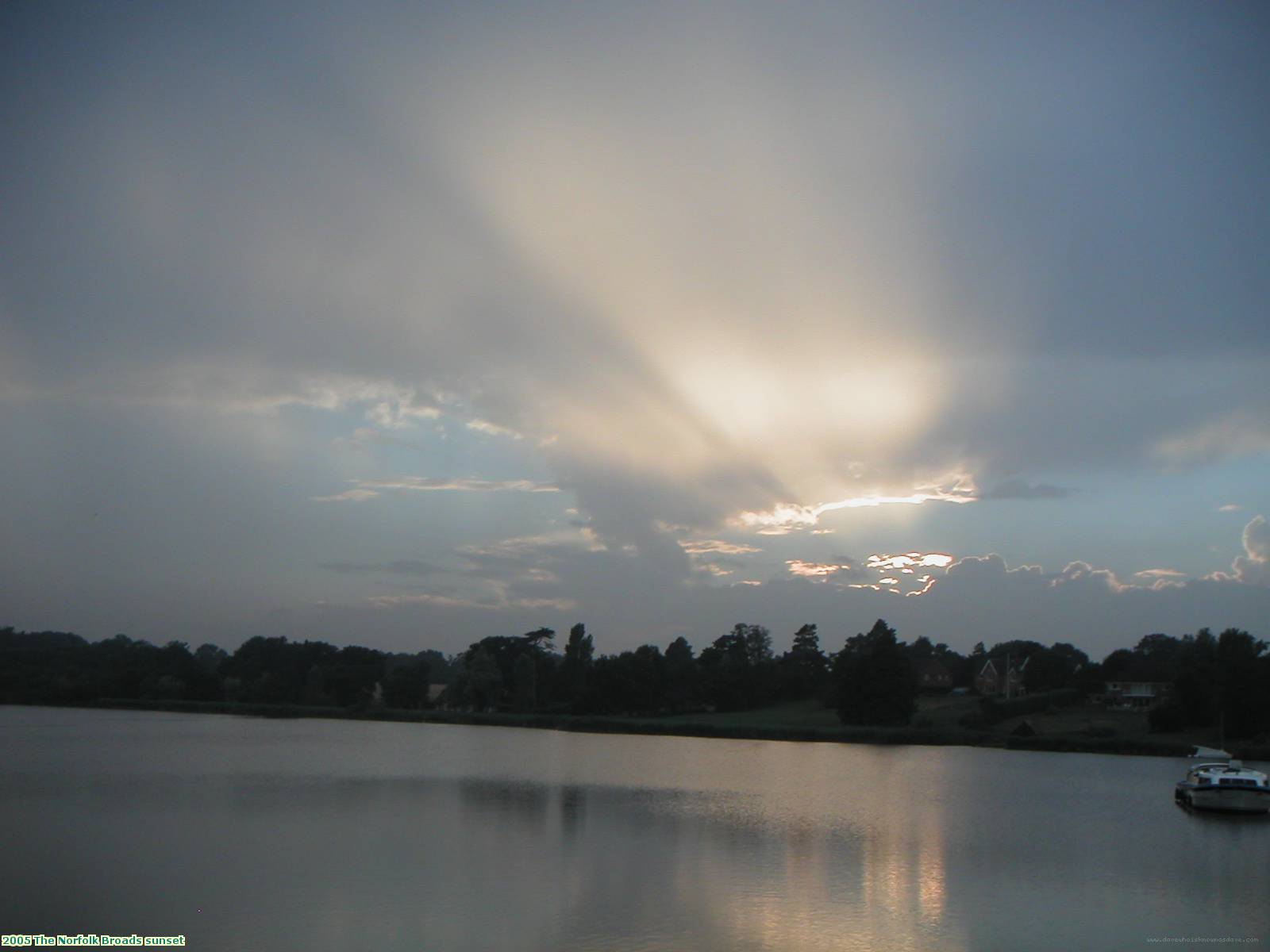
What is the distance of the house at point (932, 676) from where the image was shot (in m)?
97.3

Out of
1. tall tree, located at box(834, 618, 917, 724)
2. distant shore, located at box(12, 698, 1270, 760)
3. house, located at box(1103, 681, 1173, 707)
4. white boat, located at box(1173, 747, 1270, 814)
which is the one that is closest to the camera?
white boat, located at box(1173, 747, 1270, 814)

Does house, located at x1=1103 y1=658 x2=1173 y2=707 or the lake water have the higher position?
house, located at x1=1103 y1=658 x2=1173 y2=707

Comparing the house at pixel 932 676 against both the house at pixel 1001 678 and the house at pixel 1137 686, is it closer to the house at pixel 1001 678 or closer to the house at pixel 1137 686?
the house at pixel 1001 678

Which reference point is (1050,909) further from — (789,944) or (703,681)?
(703,681)

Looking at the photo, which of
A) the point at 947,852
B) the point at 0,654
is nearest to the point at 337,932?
the point at 947,852

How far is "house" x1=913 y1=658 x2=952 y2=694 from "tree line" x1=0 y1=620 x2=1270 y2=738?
23 centimetres

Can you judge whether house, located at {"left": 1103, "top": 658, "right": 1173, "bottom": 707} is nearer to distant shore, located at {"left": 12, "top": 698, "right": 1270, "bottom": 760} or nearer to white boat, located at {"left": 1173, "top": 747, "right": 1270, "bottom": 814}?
distant shore, located at {"left": 12, "top": 698, "right": 1270, "bottom": 760}

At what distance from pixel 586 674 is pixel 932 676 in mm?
33415

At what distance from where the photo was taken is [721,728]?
244 ft

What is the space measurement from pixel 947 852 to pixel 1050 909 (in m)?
6.07

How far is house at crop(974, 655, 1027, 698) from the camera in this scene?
87.6 metres

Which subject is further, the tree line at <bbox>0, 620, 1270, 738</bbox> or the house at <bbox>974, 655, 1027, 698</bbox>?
the house at <bbox>974, 655, 1027, 698</bbox>

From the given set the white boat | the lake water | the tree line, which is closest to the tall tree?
the tree line

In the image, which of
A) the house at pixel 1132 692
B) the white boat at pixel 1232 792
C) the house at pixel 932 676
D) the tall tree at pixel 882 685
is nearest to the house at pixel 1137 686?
the house at pixel 1132 692
